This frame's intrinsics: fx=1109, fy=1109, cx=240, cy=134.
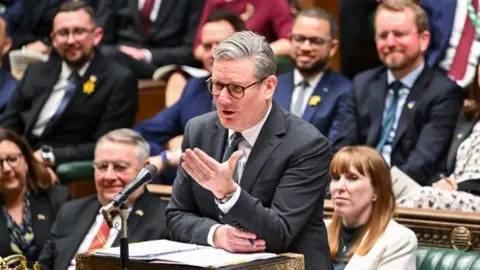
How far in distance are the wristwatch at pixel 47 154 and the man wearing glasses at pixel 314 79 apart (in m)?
1.22

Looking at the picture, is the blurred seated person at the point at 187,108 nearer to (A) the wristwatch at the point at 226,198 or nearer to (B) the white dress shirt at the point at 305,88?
(B) the white dress shirt at the point at 305,88

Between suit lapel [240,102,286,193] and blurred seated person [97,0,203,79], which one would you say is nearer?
suit lapel [240,102,286,193]

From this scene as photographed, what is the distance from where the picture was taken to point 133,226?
4.64 m

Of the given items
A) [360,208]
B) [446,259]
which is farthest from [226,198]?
[446,259]

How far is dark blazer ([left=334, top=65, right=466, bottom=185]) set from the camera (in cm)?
505

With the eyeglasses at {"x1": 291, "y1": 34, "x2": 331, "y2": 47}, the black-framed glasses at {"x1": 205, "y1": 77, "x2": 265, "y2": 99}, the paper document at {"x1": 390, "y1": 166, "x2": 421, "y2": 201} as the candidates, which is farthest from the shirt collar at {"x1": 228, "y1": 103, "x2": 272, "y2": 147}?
the eyeglasses at {"x1": 291, "y1": 34, "x2": 331, "y2": 47}

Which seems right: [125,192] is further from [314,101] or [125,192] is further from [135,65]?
[135,65]

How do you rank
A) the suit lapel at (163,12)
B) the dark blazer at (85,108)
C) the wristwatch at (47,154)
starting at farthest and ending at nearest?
1. the suit lapel at (163,12)
2. the dark blazer at (85,108)
3. the wristwatch at (47,154)

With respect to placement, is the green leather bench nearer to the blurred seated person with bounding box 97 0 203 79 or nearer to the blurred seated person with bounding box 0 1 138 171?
the blurred seated person with bounding box 0 1 138 171

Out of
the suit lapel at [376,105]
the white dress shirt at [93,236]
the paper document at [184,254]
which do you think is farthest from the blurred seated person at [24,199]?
the paper document at [184,254]

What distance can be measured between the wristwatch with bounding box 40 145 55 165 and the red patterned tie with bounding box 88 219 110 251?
3.47 feet

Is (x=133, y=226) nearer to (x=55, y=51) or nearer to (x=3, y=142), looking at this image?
(x=3, y=142)

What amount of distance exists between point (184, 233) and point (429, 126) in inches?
85.1

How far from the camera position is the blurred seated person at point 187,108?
5.59 m
